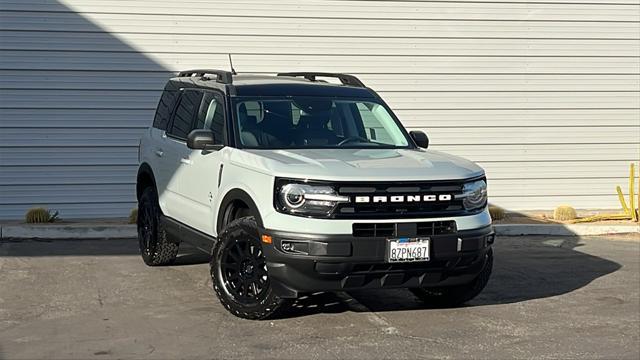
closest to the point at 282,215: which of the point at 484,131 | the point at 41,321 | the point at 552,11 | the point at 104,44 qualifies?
the point at 41,321

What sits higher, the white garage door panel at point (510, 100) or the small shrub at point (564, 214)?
the white garage door panel at point (510, 100)

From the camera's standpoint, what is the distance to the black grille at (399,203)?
6.73 meters

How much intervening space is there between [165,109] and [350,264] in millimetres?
3548

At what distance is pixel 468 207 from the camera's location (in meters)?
7.19

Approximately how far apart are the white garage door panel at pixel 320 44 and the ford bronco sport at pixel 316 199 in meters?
3.80

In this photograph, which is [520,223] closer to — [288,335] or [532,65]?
[532,65]

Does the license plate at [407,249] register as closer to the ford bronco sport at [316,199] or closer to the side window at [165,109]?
the ford bronco sport at [316,199]

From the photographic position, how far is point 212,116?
26.9 ft

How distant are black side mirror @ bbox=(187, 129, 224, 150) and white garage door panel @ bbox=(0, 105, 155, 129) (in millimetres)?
4760

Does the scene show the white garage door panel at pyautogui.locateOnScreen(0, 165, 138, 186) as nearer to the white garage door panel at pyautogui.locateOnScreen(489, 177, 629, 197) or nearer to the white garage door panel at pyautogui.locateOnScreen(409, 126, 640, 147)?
the white garage door panel at pyautogui.locateOnScreen(409, 126, 640, 147)

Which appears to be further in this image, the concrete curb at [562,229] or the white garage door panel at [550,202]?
the white garage door panel at [550,202]

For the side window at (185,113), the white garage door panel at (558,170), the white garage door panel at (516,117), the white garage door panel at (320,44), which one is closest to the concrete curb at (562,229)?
the white garage door panel at (558,170)

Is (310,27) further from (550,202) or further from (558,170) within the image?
(550,202)

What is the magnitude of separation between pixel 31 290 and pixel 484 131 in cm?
718
